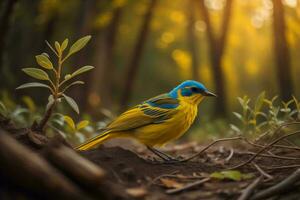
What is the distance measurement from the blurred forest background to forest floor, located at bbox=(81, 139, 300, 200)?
3.96m

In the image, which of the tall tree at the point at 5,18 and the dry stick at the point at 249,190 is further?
the tall tree at the point at 5,18

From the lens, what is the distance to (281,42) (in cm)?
1038

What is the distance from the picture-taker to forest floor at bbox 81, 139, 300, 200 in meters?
3.72

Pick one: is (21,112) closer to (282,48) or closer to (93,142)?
(93,142)

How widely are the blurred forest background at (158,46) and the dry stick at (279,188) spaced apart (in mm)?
5106

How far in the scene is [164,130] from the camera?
17.8 feet

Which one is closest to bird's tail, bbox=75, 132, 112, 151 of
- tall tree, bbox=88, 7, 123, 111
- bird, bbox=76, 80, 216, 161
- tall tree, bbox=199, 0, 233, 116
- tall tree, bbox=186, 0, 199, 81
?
bird, bbox=76, 80, 216, 161

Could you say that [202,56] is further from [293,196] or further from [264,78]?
[293,196]

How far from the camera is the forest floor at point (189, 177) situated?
3721mm

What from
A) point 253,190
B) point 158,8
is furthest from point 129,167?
point 158,8

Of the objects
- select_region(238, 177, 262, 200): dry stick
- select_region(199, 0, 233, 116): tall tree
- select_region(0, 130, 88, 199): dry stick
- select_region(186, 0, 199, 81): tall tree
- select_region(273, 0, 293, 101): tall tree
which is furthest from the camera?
select_region(186, 0, 199, 81): tall tree

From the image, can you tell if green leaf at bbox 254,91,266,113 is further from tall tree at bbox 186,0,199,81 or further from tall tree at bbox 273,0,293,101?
tall tree at bbox 186,0,199,81

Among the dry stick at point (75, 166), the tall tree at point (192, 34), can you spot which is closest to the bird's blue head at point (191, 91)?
the dry stick at point (75, 166)

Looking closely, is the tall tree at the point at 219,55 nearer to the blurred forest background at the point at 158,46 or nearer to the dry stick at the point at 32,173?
the blurred forest background at the point at 158,46
